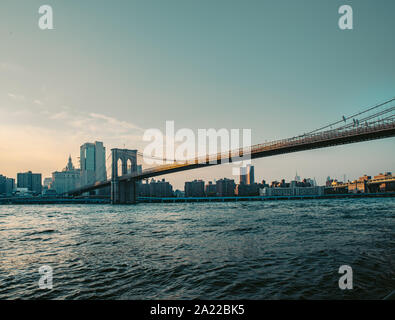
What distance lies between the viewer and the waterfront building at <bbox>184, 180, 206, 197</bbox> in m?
165

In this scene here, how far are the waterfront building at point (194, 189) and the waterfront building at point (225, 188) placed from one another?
1179 centimetres

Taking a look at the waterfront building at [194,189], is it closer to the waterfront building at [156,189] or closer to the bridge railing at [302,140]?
the waterfront building at [156,189]

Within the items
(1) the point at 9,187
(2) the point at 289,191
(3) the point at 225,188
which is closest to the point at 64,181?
(1) the point at 9,187

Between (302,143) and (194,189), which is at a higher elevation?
(302,143)

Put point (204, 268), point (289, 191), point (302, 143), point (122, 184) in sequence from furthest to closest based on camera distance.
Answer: point (289, 191) < point (122, 184) < point (302, 143) < point (204, 268)

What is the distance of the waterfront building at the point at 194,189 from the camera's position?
165312 mm

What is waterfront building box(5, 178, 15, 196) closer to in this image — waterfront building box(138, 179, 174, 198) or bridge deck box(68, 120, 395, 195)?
waterfront building box(138, 179, 174, 198)

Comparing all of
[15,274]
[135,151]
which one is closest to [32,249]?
[15,274]

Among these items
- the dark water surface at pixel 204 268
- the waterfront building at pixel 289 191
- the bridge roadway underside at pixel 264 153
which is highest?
the bridge roadway underside at pixel 264 153

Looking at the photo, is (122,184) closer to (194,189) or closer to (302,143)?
(302,143)

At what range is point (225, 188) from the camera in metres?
168

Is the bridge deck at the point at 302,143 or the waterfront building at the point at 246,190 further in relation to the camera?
the waterfront building at the point at 246,190

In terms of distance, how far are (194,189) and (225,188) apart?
2203 cm

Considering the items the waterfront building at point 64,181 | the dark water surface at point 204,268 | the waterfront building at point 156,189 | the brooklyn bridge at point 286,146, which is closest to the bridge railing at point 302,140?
the brooklyn bridge at point 286,146
